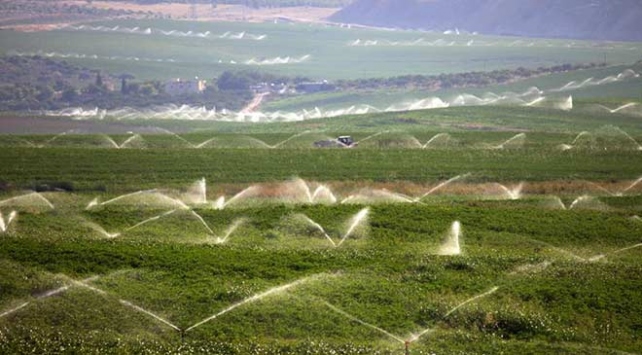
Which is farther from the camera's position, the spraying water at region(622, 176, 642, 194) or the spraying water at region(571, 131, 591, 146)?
the spraying water at region(571, 131, 591, 146)

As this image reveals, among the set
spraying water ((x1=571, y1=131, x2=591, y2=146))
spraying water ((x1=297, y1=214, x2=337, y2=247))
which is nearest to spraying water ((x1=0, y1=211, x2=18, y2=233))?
spraying water ((x1=297, y1=214, x2=337, y2=247))

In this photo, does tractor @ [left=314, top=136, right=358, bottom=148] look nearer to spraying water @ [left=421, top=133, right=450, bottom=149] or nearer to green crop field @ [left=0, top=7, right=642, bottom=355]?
green crop field @ [left=0, top=7, right=642, bottom=355]

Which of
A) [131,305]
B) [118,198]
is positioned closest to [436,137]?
[118,198]

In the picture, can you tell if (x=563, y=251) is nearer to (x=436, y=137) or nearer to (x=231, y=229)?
(x=231, y=229)

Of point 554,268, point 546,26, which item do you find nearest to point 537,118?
point 554,268

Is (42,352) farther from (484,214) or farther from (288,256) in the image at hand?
(484,214)

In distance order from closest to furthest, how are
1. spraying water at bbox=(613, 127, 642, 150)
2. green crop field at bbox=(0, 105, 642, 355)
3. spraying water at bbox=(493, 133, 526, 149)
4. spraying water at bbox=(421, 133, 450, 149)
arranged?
green crop field at bbox=(0, 105, 642, 355) → spraying water at bbox=(493, 133, 526, 149) → spraying water at bbox=(613, 127, 642, 150) → spraying water at bbox=(421, 133, 450, 149)
